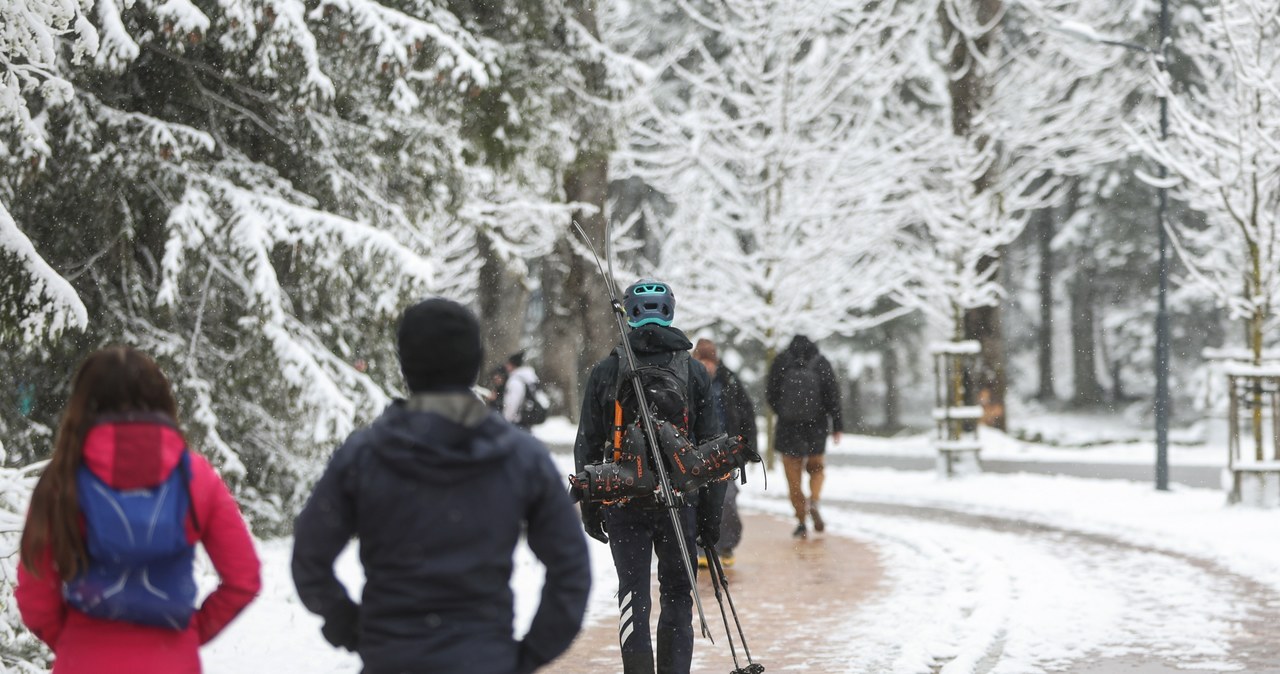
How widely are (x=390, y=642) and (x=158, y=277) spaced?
853 centimetres

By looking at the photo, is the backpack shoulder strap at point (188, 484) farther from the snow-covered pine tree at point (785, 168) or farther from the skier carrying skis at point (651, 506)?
the snow-covered pine tree at point (785, 168)

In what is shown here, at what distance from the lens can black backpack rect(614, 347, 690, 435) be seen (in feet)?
20.7

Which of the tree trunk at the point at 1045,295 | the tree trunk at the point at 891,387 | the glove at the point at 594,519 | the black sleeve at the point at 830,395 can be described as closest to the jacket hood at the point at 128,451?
the glove at the point at 594,519

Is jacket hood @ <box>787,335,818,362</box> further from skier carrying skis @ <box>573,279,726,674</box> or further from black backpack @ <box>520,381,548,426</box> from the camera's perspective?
skier carrying skis @ <box>573,279,726,674</box>

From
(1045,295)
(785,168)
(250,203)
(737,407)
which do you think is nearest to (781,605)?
(737,407)

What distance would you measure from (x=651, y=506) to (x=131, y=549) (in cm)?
303

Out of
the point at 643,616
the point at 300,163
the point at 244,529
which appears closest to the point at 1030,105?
the point at 300,163

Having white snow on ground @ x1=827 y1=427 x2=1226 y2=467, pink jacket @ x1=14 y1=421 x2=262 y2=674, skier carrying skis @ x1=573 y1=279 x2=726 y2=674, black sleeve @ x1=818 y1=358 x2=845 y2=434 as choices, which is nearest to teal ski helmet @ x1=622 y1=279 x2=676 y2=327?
skier carrying skis @ x1=573 y1=279 x2=726 y2=674

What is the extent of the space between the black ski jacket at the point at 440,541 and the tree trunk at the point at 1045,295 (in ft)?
136

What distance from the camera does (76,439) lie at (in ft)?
11.5

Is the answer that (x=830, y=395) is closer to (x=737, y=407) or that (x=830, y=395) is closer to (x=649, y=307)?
(x=737, y=407)

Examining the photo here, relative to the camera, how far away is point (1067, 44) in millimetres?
29609

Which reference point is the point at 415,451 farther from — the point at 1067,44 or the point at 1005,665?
the point at 1067,44

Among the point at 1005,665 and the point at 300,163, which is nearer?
the point at 1005,665
